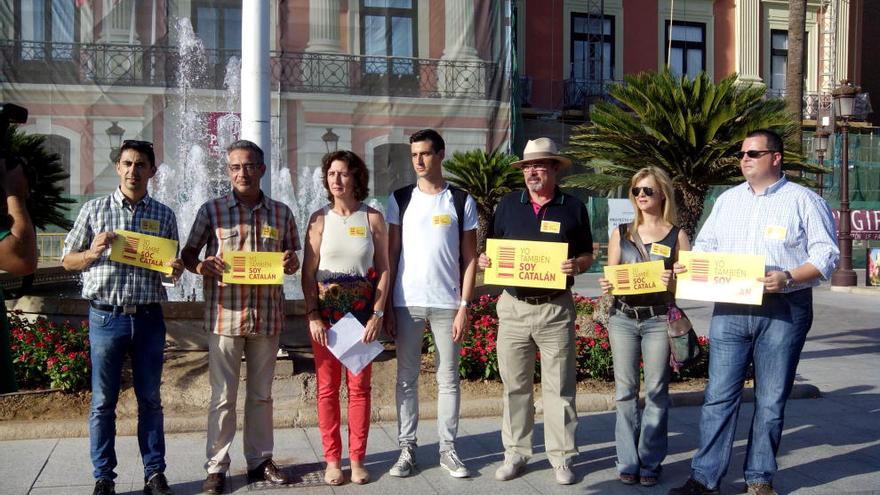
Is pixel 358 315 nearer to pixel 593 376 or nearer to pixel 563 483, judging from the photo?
pixel 563 483

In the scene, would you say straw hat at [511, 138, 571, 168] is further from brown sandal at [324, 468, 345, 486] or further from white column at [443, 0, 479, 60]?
white column at [443, 0, 479, 60]

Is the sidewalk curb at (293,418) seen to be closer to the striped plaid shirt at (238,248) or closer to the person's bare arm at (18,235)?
the striped plaid shirt at (238,248)

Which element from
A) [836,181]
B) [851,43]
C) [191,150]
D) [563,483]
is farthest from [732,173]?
[851,43]

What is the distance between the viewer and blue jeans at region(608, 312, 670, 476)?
5164 millimetres

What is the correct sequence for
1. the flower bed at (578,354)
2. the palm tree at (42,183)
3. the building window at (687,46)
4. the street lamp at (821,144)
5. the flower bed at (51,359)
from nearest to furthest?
the flower bed at (51,359)
the flower bed at (578,354)
the palm tree at (42,183)
the street lamp at (821,144)
the building window at (687,46)

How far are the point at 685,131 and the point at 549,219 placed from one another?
14.0 ft

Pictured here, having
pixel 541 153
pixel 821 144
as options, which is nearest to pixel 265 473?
pixel 541 153

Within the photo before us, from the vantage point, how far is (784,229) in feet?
15.4

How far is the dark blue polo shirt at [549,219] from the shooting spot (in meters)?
5.20

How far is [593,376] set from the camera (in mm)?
7645

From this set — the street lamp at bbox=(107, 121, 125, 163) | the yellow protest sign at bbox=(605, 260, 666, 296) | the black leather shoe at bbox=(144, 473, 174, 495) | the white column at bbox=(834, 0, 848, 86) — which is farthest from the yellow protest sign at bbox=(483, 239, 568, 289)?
the white column at bbox=(834, 0, 848, 86)

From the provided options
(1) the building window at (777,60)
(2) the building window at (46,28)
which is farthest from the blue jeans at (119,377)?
(1) the building window at (777,60)

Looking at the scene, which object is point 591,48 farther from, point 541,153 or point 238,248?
point 238,248

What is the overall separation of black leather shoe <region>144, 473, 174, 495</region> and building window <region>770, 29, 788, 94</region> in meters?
29.9
